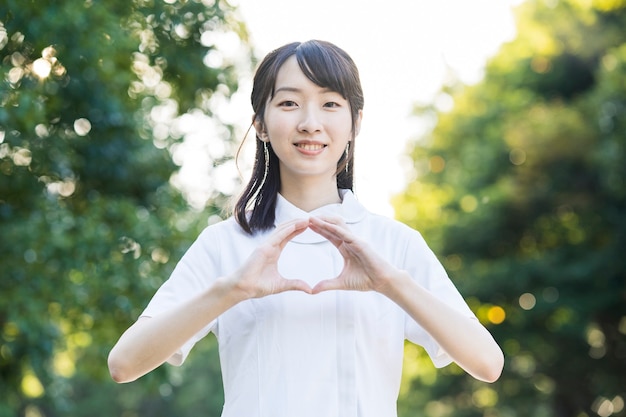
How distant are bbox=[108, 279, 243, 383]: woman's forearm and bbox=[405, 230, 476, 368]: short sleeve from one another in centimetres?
51

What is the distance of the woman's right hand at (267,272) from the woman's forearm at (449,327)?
23 cm

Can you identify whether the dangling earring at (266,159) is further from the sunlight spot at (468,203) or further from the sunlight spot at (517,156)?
the sunlight spot at (468,203)

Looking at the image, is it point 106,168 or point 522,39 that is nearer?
point 106,168

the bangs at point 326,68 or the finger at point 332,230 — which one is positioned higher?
the bangs at point 326,68

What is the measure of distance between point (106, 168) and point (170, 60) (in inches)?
70.6

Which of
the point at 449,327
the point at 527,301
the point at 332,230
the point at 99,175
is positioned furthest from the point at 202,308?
the point at 527,301

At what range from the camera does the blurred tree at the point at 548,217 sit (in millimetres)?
19375

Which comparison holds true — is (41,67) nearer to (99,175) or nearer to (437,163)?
(99,175)

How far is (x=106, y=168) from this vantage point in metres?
10.7

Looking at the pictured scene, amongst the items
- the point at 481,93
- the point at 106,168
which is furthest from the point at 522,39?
the point at 106,168

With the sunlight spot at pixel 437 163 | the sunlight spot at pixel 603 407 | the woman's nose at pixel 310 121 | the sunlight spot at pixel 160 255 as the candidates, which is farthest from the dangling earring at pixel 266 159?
the sunlight spot at pixel 437 163

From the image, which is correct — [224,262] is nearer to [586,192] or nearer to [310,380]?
[310,380]

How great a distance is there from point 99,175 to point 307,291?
845 cm

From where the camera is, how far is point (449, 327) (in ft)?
8.82
